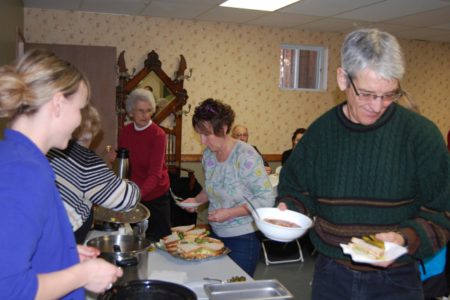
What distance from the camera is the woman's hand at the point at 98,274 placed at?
100cm

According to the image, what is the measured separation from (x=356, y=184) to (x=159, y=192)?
208 cm

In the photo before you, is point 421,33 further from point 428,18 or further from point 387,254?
point 387,254

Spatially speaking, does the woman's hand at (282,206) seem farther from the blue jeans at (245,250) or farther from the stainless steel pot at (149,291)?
the blue jeans at (245,250)

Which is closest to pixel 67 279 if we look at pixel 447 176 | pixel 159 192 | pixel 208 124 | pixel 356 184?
pixel 356 184

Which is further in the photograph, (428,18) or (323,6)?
(428,18)

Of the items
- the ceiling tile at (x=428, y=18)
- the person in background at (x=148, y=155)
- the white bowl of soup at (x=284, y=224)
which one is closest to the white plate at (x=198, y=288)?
the white bowl of soup at (x=284, y=224)

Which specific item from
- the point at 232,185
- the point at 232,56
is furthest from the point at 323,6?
the point at 232,185

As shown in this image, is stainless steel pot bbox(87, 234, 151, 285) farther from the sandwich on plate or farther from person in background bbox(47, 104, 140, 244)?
the sandwich on plate

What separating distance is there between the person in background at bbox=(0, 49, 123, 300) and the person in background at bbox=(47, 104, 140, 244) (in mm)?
496

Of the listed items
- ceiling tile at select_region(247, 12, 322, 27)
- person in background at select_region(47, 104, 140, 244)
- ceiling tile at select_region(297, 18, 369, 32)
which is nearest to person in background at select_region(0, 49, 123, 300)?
person in background at select_region(47, 104, 140, 244)

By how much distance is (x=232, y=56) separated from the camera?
17.4 ft

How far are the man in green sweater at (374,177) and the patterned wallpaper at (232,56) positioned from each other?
3.59 metres

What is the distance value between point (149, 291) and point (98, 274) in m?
0.33

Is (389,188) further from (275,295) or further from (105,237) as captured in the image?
(105,237)
